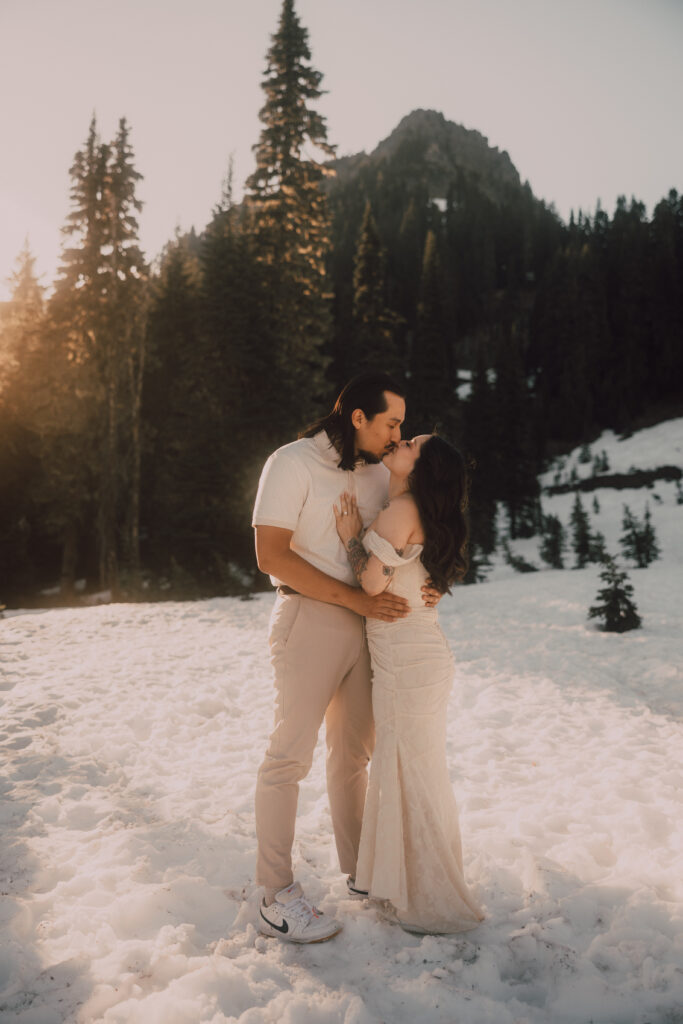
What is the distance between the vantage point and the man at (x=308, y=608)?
8.61 ft

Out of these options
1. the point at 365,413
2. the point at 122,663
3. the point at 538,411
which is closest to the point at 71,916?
the point at 365,413

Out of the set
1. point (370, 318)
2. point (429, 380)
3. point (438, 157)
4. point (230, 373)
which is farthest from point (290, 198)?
point (438, 157)

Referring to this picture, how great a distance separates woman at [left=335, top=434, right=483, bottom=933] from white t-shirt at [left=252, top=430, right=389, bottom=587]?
6 centimetres

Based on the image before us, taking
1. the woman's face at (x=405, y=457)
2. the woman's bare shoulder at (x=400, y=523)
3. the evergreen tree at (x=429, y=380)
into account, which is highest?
the evergreen tree at (x=429, y=380)

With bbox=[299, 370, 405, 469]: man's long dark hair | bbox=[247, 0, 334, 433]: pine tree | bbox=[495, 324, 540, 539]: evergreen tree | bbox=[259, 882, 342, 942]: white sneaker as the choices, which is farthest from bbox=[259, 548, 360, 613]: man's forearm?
bbox=[495, 324, 540, 539]: evergreen tree

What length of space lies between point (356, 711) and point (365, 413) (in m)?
1.41

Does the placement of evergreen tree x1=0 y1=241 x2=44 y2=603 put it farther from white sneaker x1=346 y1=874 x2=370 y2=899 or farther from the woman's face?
the woman's face

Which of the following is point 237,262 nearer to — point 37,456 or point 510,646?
point 37,456

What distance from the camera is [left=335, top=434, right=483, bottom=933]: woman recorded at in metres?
2.63

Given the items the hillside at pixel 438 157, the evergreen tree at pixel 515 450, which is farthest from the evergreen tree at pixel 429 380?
the hillside at pixel 438 157

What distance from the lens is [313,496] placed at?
271 cm

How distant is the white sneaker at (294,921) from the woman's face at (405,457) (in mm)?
1947

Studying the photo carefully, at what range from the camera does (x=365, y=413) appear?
2760 millimetres

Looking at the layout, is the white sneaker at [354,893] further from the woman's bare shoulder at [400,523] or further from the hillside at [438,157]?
the hillside at [438,157]
